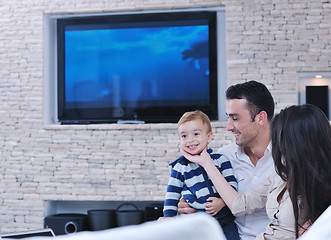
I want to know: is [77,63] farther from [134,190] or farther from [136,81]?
[134,190]

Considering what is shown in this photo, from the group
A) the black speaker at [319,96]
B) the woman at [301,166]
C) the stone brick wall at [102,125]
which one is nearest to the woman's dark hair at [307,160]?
the woman at [301,166]

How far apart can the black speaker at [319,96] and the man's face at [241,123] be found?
80.0 inches

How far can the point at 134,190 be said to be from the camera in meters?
4.00

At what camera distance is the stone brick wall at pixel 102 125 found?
3914 millimetres

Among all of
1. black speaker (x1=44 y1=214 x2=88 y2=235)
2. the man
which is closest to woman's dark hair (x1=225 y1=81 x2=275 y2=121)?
the man

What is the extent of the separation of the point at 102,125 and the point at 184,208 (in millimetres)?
2249

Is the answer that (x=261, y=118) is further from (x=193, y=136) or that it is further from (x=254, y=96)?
(x=193, y=136)

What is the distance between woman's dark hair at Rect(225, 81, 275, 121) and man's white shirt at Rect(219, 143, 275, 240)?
0.19 m

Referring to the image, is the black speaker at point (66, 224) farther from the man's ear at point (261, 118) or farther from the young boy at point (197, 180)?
the man's ear at point (261, 118)

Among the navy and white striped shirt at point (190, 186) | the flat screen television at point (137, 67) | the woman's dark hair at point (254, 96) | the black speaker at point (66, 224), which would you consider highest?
the flat screen television at point (137, 67)

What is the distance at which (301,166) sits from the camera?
4.33 feet

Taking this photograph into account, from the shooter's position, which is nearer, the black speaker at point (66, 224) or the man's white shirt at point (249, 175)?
the man's white shirt at point (249, 175)

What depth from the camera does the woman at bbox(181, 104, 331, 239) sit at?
130 cm

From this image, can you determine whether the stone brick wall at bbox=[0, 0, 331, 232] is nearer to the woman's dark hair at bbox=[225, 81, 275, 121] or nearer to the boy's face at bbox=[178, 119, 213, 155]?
the woman's dark hair at bbox=[225, 81, 275, 121]
